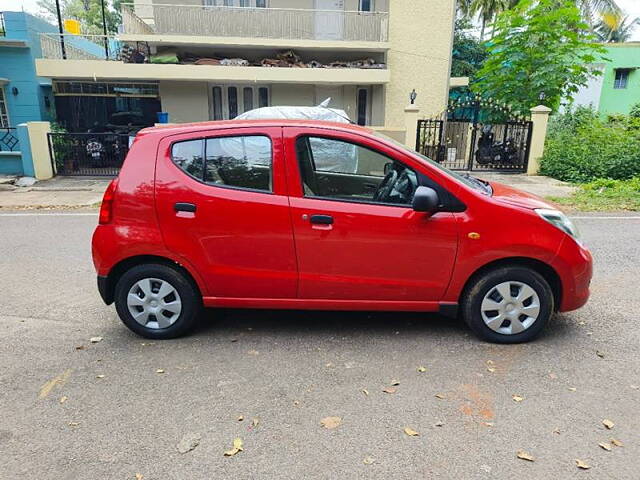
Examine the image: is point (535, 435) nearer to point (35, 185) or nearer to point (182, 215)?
point (182, 215)

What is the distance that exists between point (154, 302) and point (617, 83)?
34.0 m

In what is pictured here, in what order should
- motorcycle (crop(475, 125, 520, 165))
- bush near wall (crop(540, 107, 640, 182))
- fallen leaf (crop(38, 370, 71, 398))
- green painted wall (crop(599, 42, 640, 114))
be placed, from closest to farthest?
1. fallen leaf (crop(38, 370, 71, 398))
2. bush near wall (crop(540, 107, 640, 182))
3. motorcycle (crop(475, 125, 520, 165))
4. green painted wall (crop(599, 42, 640, 114))

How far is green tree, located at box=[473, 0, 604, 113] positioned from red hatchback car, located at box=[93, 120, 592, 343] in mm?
12623

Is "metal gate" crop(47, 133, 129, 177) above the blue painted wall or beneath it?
beneath

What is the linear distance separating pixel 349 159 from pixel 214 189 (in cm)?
113

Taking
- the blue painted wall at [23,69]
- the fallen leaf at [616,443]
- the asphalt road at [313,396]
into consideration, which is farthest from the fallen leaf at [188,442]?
the blue painted wall at [23,69]

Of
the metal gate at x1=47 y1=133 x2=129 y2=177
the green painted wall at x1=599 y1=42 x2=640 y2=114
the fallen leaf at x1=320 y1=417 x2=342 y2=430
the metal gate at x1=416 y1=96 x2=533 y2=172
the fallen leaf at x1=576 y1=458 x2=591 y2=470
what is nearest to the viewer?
the fallen leaf at x1=576 y1=458 x2=591 y2=470

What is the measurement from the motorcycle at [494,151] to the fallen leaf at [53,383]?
13670 mm

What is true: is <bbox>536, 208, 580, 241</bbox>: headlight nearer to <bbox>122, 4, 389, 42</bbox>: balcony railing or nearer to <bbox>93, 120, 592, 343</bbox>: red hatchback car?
<bbox>93, 120, 592, 343</bbox>: red hatchback car

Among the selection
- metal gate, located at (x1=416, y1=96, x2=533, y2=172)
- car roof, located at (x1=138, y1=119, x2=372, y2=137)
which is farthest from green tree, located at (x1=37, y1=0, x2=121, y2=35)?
car roof, located at (x1=138, y1=119, x2=372, y2=137)

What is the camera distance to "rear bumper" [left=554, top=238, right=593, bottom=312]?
365cm

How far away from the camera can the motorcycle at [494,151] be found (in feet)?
47.1

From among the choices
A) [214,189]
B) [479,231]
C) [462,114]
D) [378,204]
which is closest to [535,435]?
[479,231]

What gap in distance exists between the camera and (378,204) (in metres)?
3.66
